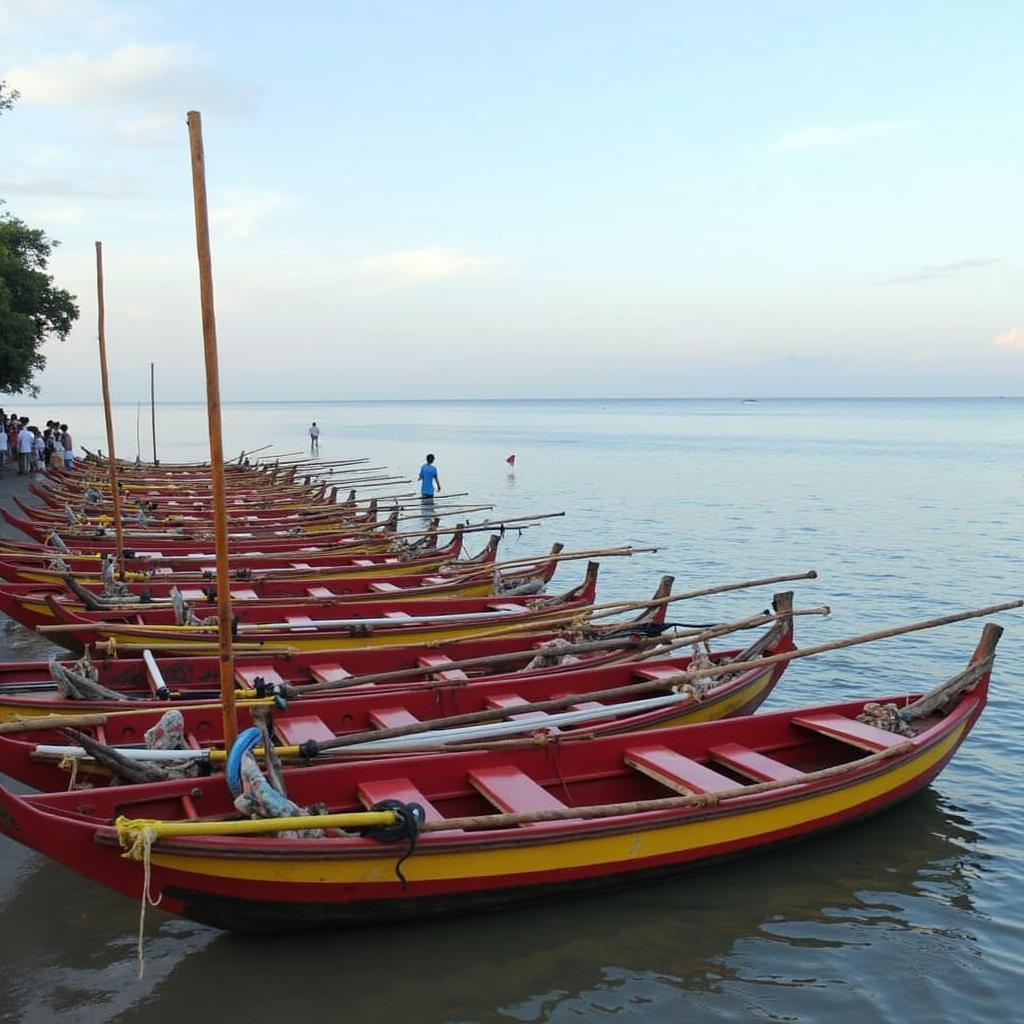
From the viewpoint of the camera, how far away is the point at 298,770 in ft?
20.3

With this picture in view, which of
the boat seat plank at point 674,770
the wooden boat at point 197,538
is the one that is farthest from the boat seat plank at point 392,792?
the wooden boat at point 197,538

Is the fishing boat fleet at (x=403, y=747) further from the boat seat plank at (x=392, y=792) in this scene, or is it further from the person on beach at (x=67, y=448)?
the person on beach at (x=67, y=448)

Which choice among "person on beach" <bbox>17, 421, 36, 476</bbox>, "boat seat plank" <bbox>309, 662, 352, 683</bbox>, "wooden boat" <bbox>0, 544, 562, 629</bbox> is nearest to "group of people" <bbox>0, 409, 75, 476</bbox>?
"person on beach" <bbox>17, 421, 36, 476</bbox>

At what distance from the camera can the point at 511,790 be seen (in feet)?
21.2

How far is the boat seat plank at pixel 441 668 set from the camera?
27.5 ft

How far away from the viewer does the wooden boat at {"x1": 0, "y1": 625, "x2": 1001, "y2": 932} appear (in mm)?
5195

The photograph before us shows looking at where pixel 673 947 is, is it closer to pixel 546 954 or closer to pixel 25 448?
pixel 546 954

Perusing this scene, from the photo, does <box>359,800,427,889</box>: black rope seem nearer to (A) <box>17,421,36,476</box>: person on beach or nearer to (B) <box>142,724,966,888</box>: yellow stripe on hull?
(B) <box>142,724,966,888</box>: yellow stripe on hull

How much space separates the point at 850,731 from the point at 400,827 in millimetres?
3913

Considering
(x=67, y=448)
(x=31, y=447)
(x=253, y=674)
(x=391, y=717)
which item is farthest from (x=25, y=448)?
(x=391, y=717)

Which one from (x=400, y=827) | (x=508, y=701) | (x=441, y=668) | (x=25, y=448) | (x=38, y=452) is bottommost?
(x=508, y=701)

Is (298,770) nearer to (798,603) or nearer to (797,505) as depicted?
(798,603)

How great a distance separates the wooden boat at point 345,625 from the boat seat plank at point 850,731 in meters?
2.78

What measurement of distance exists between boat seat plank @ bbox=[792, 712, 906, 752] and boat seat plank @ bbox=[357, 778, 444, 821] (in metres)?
3.17
